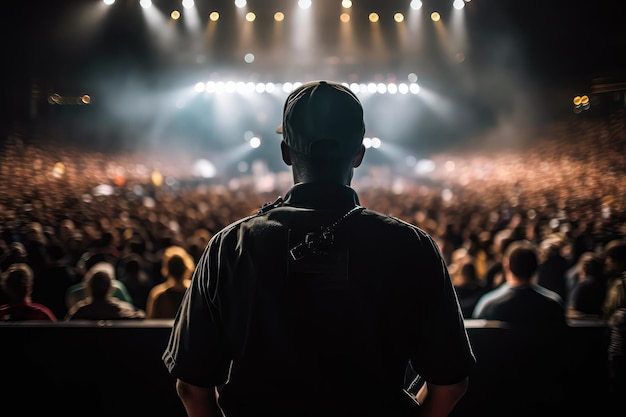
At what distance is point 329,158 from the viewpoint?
142cm

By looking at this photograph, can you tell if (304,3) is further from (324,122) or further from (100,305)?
(324,122)

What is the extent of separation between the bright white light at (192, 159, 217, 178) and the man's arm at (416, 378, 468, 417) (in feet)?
86.9

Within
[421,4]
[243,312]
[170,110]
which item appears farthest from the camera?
[170,110]

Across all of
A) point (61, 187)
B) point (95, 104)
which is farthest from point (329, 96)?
point (95, 104)

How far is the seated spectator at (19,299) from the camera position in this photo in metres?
4.26

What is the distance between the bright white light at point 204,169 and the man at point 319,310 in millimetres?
26429

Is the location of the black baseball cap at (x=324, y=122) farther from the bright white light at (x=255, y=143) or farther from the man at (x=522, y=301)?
the bright white light at (x=255, y=143)

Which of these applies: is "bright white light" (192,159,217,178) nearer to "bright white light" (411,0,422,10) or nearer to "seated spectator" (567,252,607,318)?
"bright white light" (411,0,422,10)

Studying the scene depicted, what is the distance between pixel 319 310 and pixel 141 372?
2.18m

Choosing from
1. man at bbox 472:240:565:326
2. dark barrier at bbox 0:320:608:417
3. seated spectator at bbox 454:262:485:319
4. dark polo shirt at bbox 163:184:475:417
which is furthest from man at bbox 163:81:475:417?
seated spectator at bbox 454:262:485:319

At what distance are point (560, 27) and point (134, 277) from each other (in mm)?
14863

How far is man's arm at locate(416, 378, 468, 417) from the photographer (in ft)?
4.69

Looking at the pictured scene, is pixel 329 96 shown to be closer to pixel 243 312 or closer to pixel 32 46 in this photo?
pixel 243 312

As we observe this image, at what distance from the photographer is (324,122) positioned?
1.41m
